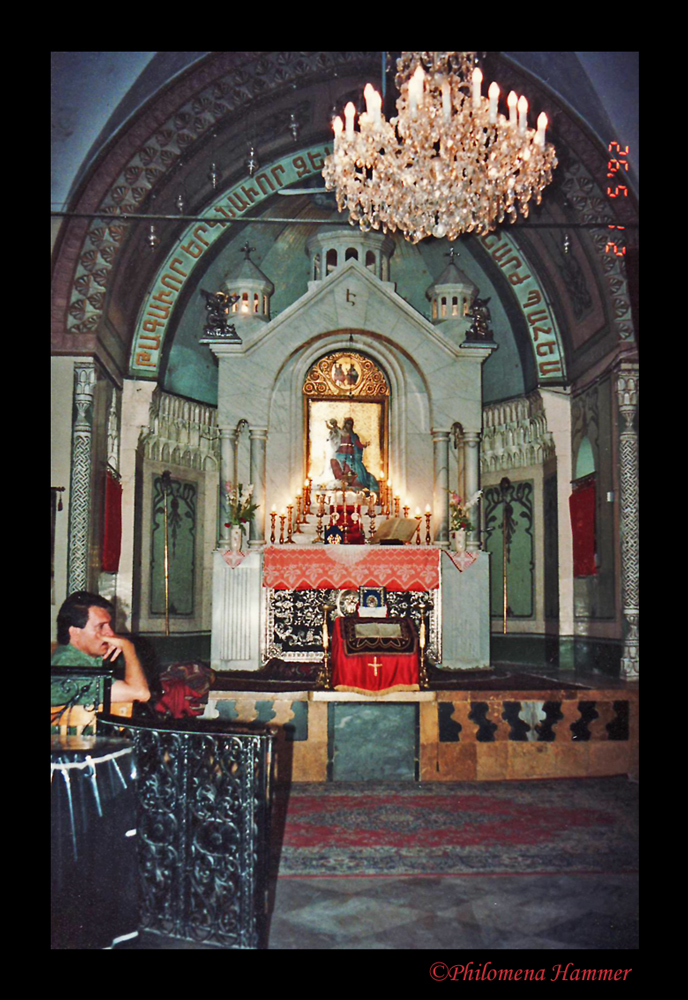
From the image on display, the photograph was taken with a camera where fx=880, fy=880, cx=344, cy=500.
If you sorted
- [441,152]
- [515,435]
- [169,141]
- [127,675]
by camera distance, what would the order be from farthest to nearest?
[515,435] < [169,141] < [441,152] < [127,675]

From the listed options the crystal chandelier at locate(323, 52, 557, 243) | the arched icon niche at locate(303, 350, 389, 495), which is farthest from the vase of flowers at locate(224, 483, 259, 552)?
the crystal chandelier at locate(323, 52, 557, 243)

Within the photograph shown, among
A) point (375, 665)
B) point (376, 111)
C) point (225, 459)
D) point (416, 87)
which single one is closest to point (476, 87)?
point (416, 87)

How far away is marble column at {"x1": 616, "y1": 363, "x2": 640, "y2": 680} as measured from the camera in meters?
9.59

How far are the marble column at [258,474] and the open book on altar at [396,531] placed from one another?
1632 mm

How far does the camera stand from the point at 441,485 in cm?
1197

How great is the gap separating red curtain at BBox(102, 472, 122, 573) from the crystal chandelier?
5.02 meters

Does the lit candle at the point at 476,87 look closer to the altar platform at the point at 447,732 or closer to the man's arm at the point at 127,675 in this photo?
the man's arm at the point at 127,675

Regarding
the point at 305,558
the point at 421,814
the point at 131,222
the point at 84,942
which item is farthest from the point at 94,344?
the point at 84,942

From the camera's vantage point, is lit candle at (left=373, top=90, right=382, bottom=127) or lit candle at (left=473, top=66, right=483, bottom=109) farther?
lit candle at (left=373, top=90, right=382, bottom=127)

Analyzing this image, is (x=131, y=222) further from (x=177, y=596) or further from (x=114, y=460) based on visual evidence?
(x=177, y=596)

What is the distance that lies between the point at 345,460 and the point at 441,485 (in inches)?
53.7

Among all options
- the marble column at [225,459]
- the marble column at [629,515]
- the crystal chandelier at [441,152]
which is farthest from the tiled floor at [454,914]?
the marble column at [225,459]

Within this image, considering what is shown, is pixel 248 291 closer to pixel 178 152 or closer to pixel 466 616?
pixel 178 152

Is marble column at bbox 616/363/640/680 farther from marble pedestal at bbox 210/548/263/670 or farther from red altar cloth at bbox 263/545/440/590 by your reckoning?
marble pedestal at bbox 210/548/263/670
